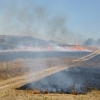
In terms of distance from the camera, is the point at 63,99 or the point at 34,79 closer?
the point at 63,99

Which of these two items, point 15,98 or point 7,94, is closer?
point 15,98

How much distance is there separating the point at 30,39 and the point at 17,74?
116 m

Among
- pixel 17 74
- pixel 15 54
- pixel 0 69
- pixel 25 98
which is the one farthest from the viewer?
pixel 15 54

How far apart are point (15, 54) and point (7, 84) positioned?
40.6 m

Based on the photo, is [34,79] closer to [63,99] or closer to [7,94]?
[7,94]

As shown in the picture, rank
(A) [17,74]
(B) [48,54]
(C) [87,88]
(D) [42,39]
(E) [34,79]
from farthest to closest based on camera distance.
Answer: (D) [42,39] → (B) [48,54] → (A) [17,74] → (E) [34,79] → (C) [87,88]

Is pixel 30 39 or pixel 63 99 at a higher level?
pixel 30 39

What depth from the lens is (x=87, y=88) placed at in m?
26.6

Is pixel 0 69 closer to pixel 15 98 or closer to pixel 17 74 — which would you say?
pixel 17 74

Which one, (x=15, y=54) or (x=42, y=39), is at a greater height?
(x=42, y=39)

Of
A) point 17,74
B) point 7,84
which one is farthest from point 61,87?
point 17,74

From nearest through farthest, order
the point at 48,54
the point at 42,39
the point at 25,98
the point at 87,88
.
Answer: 1. the point at 25,98
2. the point at 87,88
3. the point at 48,54
4. the point at 42,39

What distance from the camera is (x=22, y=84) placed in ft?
92.2

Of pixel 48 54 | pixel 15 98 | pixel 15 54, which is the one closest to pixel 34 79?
pixel 15 98
